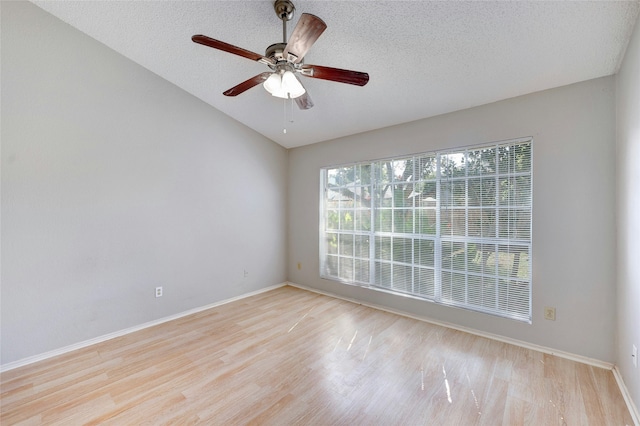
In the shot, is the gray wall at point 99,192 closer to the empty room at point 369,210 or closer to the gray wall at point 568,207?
the empty room at point 369,210

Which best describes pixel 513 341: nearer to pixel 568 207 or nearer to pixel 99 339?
pixel 568 207

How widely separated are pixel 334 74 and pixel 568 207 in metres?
2.32

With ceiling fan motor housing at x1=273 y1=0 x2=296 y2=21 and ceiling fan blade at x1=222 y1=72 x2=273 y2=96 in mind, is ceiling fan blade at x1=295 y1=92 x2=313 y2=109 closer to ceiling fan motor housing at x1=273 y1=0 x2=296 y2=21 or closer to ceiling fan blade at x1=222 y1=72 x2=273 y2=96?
ceiling fan blade at x1=222 y1=72 x2=273 y2=96

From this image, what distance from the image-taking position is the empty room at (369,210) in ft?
5.87

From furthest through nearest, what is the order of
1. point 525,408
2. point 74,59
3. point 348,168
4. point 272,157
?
1. point 272,157
2. point 348,168
3. point 74,59
4. point 525,408

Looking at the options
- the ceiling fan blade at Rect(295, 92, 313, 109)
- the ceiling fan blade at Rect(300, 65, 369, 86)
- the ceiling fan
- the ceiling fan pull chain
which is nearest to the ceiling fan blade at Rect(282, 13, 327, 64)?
the ceiling fan

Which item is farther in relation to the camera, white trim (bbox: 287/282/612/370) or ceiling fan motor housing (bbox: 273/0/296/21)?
white trim (bbox: 287/282/612/370)

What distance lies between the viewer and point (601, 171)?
216 cm

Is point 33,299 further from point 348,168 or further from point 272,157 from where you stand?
point 348,168

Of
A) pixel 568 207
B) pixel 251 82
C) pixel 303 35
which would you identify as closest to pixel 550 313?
pixel 568 207

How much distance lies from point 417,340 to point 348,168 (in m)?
2.42

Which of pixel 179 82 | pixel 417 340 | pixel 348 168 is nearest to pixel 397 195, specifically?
pixel 348 168

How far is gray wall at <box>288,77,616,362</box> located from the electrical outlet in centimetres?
3

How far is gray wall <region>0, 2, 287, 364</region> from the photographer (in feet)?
7.36
